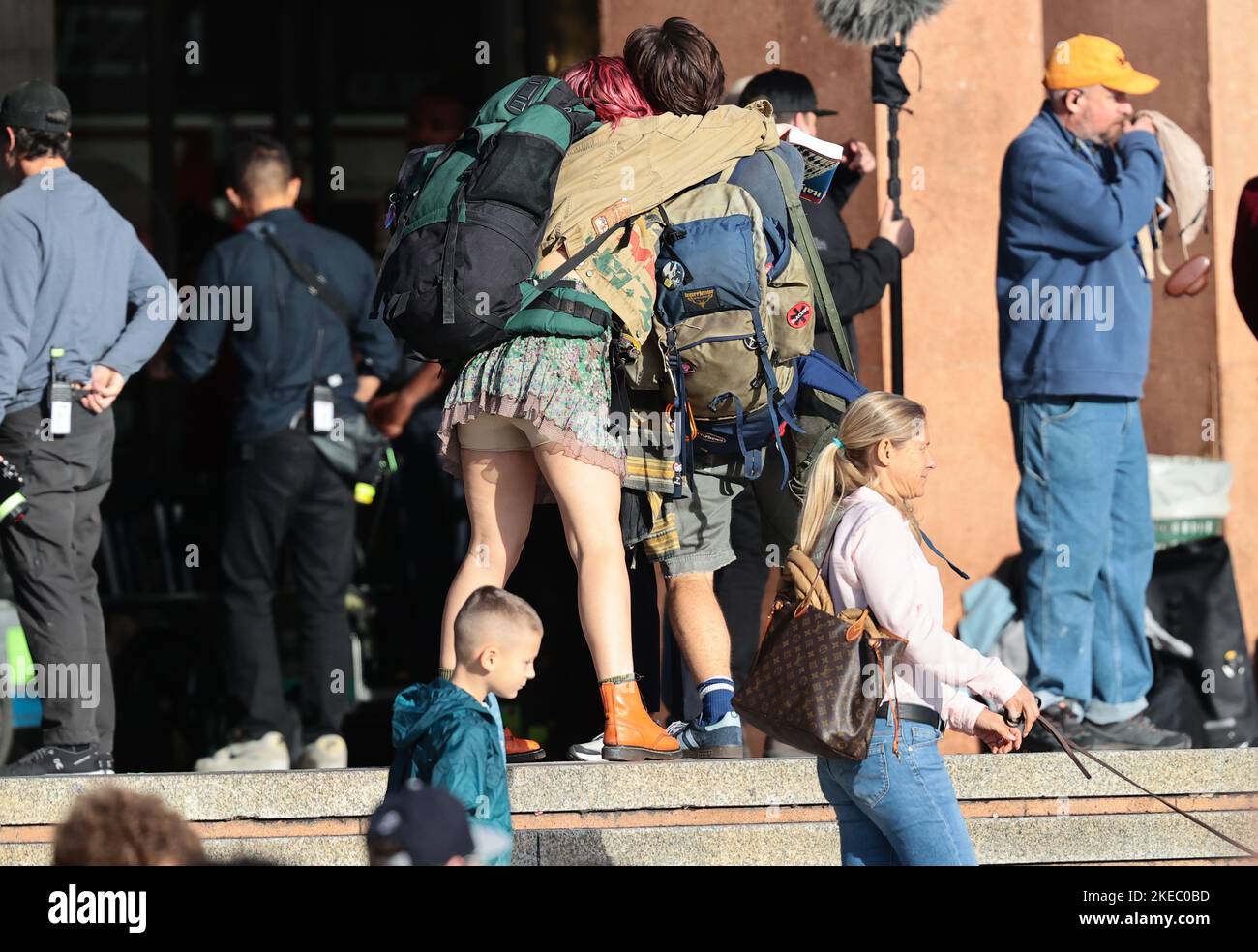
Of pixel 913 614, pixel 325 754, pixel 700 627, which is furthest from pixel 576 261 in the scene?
pixel 325 754

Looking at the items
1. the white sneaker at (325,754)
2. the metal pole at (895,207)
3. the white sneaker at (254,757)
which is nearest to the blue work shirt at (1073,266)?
the metal pole at (895,207)

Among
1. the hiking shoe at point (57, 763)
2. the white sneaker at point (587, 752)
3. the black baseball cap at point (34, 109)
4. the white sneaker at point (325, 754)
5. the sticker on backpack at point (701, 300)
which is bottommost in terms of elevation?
the white sneaker at point (325, 754)

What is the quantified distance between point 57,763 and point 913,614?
9.87 ft

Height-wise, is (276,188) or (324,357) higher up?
(276,188)

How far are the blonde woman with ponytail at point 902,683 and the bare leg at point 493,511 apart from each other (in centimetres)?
141

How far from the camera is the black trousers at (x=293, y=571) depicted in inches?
287

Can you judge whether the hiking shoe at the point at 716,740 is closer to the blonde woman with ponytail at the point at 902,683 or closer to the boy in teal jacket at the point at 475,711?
the blonde woman with ponytail at the point at 902,683

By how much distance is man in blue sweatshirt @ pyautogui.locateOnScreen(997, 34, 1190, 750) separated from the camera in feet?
21.9

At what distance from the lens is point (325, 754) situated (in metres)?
7.11

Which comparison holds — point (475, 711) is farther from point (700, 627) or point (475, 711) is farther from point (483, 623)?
point (700, 627)
